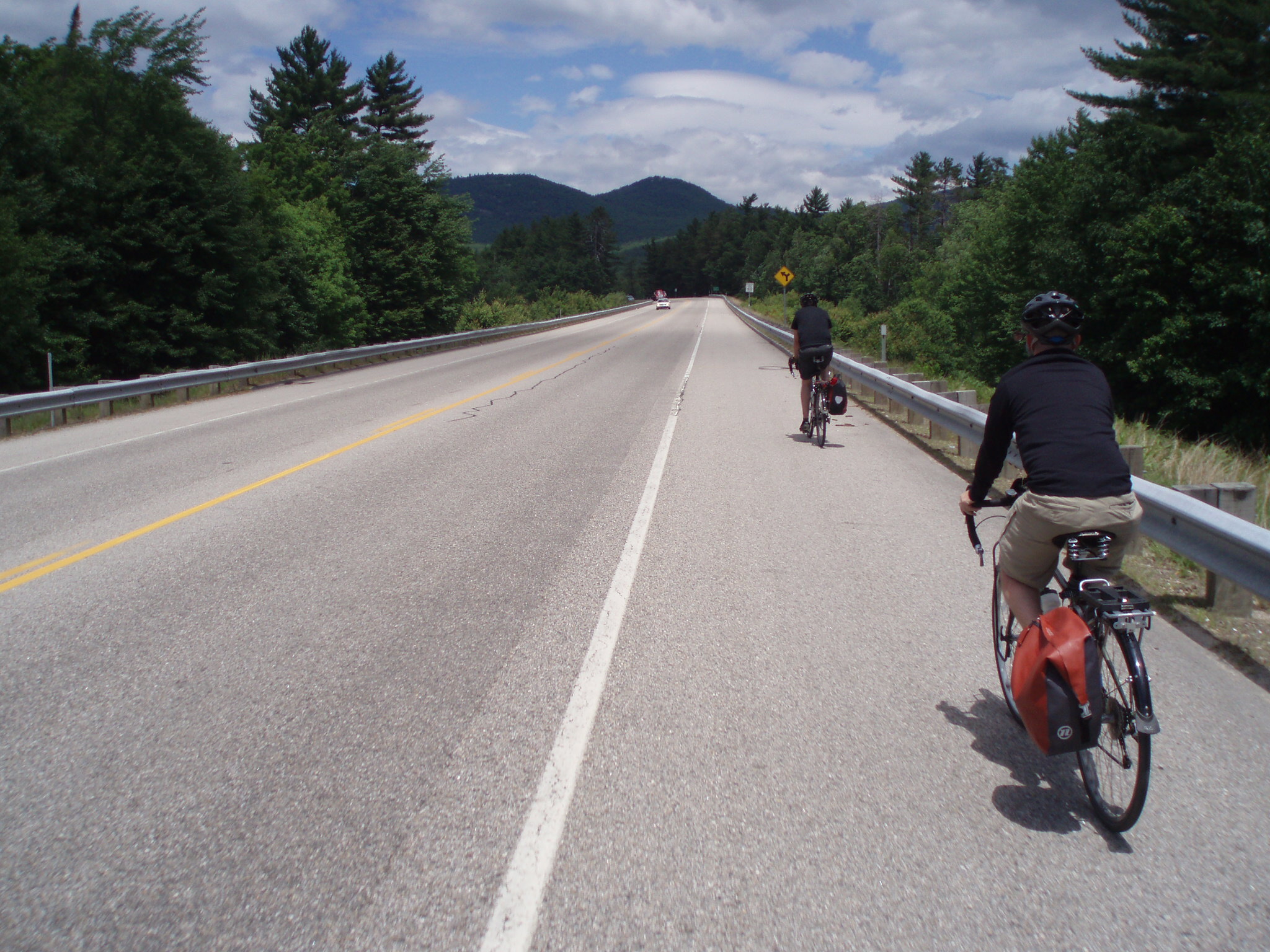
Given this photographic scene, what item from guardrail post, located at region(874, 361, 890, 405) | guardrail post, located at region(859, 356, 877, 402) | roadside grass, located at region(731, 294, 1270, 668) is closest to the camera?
roadside grass, located at region(731, 294, 1270, 668)

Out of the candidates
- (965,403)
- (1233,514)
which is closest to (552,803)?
(1233,514)

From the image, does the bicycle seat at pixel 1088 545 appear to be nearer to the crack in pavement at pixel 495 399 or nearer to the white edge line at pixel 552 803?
the white edge line at pixel 552 803

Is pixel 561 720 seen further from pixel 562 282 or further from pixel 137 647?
pixel 562 282

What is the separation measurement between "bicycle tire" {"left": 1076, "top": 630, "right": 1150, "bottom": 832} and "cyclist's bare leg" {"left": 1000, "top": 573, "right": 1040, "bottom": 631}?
0.37 metres

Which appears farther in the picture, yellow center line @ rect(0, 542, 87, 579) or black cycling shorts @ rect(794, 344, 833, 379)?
black cycling shorts @ rect(794, 344, 833, 379)

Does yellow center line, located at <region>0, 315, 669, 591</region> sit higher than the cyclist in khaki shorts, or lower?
lower

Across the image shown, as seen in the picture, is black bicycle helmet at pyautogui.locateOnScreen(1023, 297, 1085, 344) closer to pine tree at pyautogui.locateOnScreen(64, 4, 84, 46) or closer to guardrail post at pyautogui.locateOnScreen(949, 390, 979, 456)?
guardrail post at pyautogui.locateOnScreen(949, 390, 979, 456)

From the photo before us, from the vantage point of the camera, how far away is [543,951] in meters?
2.69

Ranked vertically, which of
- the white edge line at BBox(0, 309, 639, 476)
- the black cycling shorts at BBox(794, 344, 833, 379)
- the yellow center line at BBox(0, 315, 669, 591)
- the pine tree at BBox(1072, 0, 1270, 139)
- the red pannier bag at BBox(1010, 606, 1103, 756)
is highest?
the pine tree at BBox(1072, 0, 1270, 139)

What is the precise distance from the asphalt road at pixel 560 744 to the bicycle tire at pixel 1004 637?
16 centimetres

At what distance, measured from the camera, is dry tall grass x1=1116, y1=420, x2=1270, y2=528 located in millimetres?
8734

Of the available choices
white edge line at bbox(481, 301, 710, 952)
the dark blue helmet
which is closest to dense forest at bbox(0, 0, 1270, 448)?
white edge line at bbox(481, 301, 710, 952)

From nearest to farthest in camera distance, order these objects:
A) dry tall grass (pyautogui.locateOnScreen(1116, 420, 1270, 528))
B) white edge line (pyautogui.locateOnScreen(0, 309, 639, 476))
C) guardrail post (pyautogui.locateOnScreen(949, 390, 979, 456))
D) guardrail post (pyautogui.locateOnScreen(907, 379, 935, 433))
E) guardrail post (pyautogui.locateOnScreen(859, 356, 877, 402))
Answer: dry tall grass (pyautogui.locateOnScreen(1116, 420, 1270, 528)), guardrail post (pyautogui.locateOnScreen(949, 390, 979, 456)), white edge line (pyautogui.locateOnScreen(0, 309, 639, 476)), guardrail post (pyautogui.locateOnScreen(907, 379, 935, 433)), guardrail post (pyautogui.locateOnScreen(859, 356, 877, 402))

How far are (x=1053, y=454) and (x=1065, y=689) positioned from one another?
0.94 m
